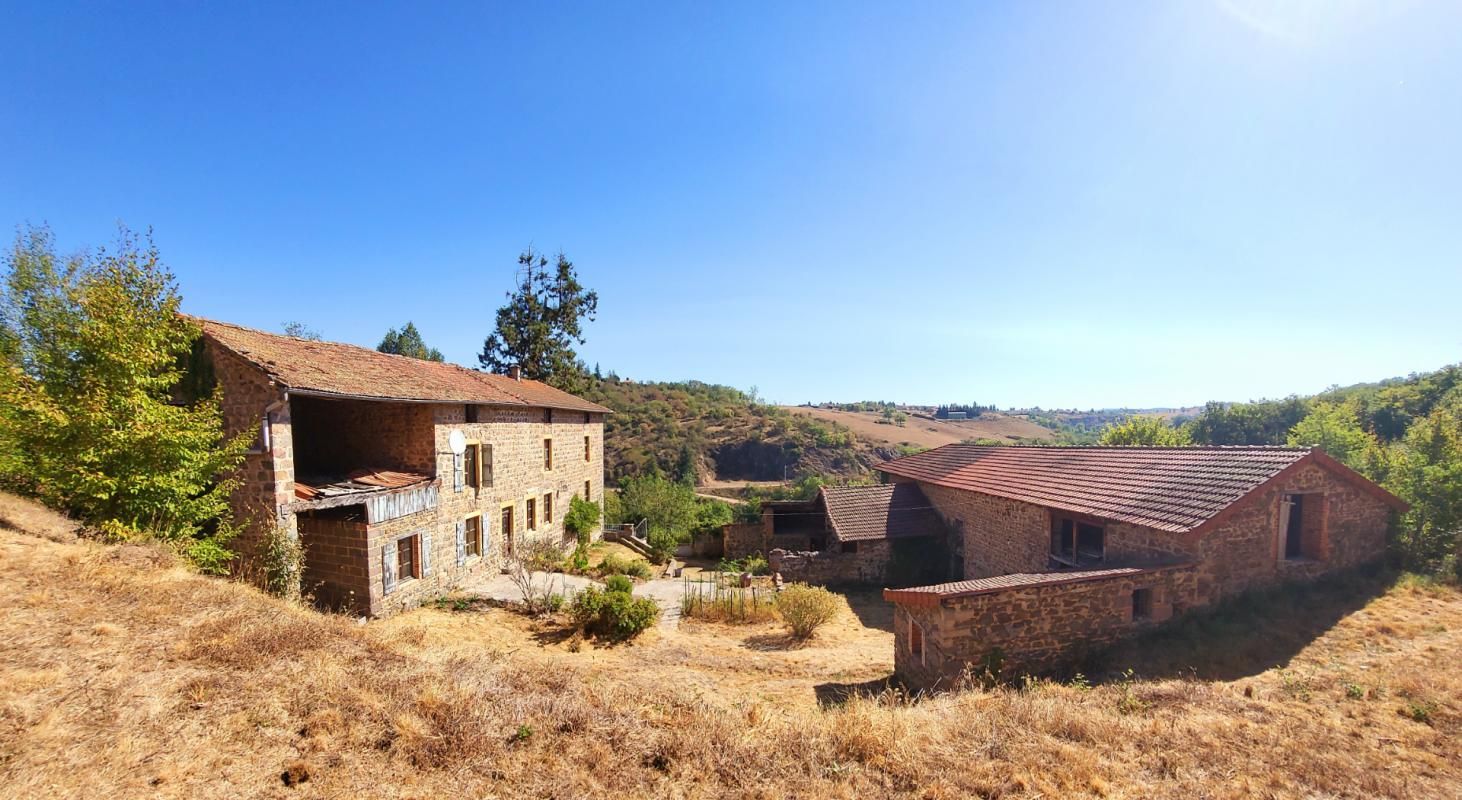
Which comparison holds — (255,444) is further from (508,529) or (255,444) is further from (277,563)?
(508,529)

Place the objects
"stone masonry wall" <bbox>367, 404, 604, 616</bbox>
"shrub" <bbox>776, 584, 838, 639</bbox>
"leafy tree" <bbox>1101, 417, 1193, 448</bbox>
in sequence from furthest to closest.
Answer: "leafy tree" <bbox>1101, 417, 1193, 448</bbox>, "stone masonry wall" <bbox>367, 404, 604, 616</bbox>, "shrub" <bbox>776, 584, 838, 639</bbox>

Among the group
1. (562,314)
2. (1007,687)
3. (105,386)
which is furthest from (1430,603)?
(562,314)

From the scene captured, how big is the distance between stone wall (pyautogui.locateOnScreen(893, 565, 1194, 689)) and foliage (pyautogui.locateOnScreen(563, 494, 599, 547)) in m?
15.1

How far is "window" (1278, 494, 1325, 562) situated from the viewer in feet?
35.4

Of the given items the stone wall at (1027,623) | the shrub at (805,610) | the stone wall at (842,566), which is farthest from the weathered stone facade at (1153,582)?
the stone wall at (842,566)

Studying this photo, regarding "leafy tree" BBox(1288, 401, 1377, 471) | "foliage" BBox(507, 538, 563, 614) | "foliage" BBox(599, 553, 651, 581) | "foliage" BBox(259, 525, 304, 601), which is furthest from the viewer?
"foliage" BBox(599, 553, 651, 581)

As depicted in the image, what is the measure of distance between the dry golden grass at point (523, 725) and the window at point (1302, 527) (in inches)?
122

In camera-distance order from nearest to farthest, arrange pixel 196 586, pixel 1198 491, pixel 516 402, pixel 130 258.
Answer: pixel 196 586
pixel 130 258
pixel 1198 491
pixel 516 402

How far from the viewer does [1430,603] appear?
9.82 meters

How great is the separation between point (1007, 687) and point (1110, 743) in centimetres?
265

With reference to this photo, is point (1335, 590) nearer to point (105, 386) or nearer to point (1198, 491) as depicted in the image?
point (1198, 491)

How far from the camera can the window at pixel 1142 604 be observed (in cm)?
950

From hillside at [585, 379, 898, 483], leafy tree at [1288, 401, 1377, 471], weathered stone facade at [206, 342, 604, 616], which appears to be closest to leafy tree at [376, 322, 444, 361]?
hillside at [585, 379, 898, 483]

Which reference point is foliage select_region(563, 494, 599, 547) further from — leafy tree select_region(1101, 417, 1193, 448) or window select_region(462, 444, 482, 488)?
leafy tree select_region(1101, 417, 1193, 448)
